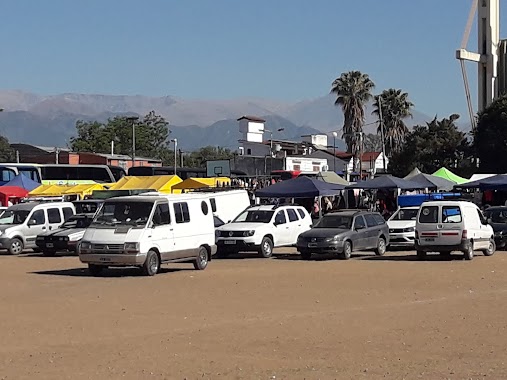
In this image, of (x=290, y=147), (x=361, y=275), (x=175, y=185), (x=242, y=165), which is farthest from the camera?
(x=290, y=147)

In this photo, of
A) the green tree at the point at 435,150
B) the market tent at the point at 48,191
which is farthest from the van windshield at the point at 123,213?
the green tree at the point at 435,150

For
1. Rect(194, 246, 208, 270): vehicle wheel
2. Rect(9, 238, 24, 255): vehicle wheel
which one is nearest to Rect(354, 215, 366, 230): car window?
Rect(194, 246, 208, 270): vehicle wheel

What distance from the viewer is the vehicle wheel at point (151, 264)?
21.9 meters

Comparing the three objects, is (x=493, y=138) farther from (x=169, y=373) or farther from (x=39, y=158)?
(x=169, y=373)

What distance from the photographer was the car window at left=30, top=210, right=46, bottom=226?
3306cm

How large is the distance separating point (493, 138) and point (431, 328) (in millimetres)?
55882

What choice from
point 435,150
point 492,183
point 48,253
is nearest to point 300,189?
point 492,183

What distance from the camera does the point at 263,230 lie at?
96.3 feet

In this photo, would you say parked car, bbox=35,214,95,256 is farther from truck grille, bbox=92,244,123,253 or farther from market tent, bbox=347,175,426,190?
market tent, bbox=347,175,426,190

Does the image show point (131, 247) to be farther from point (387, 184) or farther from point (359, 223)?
point (387, 184)

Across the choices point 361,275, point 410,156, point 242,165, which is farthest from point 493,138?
point 361,275

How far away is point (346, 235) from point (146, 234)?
820cm

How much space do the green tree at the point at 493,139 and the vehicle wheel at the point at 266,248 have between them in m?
39.5

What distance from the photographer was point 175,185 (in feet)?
152
